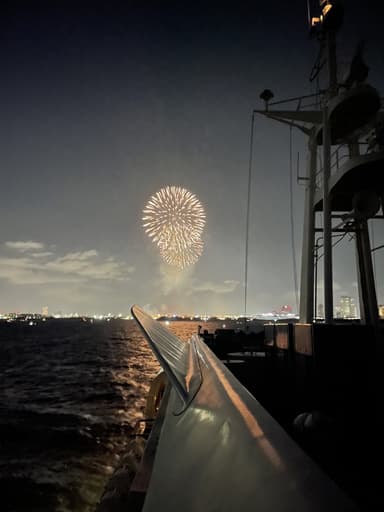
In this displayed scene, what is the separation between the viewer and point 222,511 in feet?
3.60

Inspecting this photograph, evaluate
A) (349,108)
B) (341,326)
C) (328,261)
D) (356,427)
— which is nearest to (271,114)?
(349,108)

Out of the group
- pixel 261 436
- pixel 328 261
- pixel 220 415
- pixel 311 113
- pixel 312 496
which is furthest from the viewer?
pixel 311 113

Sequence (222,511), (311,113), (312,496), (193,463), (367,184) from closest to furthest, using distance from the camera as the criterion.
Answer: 1. (312,496)
2. (222,511)
3. (193,463)
4. (367,184)
5. (311,113)

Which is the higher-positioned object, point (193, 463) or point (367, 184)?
point (367, 184)

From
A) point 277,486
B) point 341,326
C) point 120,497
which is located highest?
point 341,326

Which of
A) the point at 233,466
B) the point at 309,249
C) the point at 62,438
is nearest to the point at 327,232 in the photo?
the point at 309,249

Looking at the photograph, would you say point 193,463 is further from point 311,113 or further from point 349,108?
point 311,113

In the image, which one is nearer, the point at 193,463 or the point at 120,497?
the point at 193,463

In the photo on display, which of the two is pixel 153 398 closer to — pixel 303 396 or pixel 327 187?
pixel 303 396

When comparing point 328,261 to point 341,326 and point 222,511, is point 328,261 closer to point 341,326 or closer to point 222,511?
point 341,326

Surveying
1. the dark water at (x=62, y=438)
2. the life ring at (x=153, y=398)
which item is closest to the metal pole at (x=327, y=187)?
the life ring at (x=153, y=398)

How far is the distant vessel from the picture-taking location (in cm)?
113

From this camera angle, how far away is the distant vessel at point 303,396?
44.4 inches

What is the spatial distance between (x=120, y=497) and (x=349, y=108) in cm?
1613
